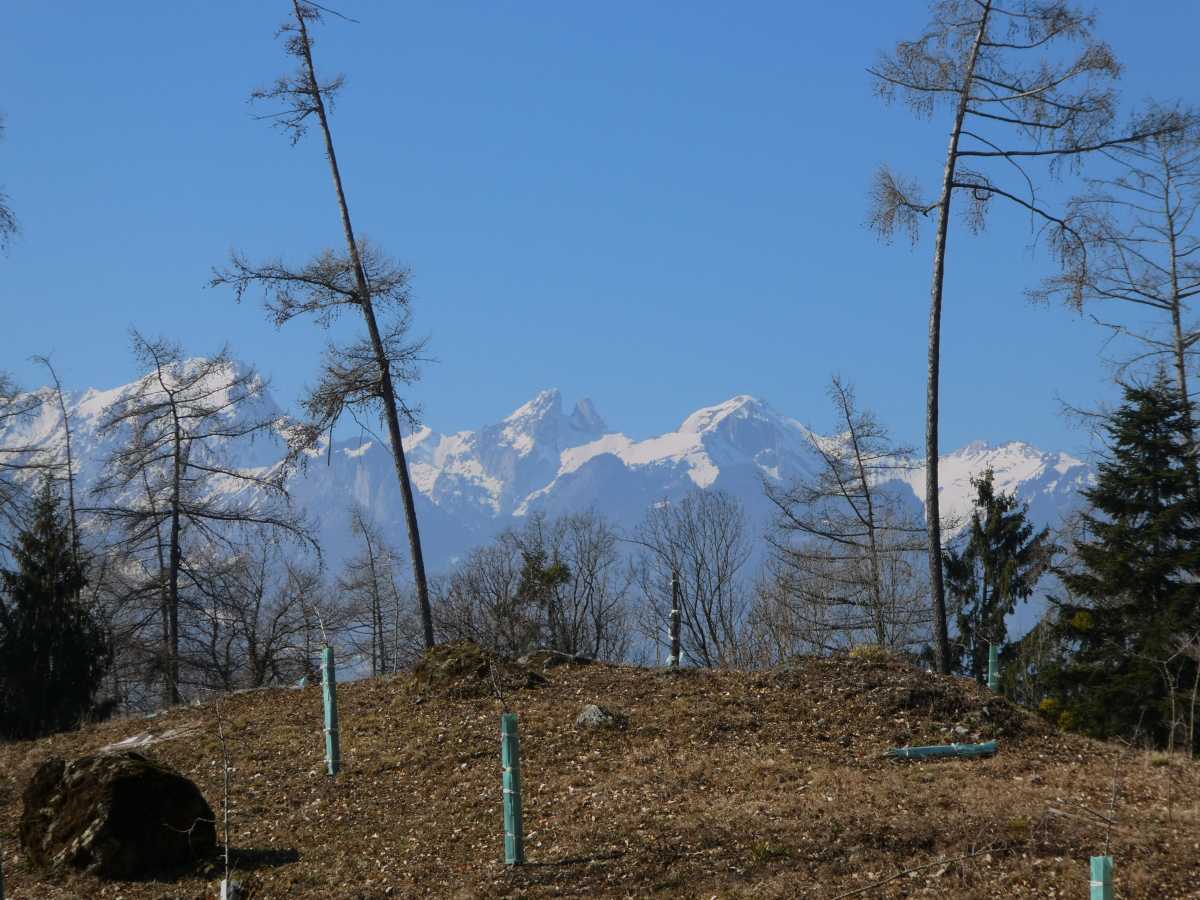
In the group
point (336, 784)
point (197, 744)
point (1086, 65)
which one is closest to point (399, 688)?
point (197, 744)

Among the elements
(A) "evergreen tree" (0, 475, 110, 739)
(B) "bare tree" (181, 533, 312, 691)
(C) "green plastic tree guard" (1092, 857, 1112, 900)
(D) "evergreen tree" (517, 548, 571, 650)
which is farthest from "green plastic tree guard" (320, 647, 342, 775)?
(D) "evergreen tree" (517, 548, 571, 650)

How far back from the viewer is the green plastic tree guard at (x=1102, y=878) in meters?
6.15

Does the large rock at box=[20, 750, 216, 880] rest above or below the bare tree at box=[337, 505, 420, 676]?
below

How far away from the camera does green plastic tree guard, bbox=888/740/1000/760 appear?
11867 mm

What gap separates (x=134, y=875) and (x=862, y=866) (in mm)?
6189

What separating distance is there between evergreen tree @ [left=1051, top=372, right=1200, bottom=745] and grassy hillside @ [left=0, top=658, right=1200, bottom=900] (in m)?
9.95

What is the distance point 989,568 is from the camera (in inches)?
1560

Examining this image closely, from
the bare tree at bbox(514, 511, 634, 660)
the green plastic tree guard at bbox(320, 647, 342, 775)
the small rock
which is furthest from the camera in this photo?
the bare tree at bbox(514, 511, 634, 660)

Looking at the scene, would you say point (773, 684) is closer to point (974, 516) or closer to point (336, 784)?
point (336, 784)

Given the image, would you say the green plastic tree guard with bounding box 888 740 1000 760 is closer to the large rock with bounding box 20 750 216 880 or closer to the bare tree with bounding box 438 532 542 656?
the large rock with bounding box 20 750 216 880

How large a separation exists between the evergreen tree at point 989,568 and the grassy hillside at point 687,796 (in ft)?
78.3

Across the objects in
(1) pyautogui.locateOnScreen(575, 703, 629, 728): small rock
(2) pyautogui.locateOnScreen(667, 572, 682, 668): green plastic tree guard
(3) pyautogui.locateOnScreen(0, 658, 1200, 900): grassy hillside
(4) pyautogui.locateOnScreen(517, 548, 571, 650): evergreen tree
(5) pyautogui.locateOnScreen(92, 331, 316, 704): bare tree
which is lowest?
(3) pyautogui.locateOnScreen(0, 658, 1200, 900): grassy hillside

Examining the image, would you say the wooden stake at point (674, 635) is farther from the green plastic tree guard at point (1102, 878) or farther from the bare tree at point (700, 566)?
the bare tree at point (700, 566)

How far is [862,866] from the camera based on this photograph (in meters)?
8.64
